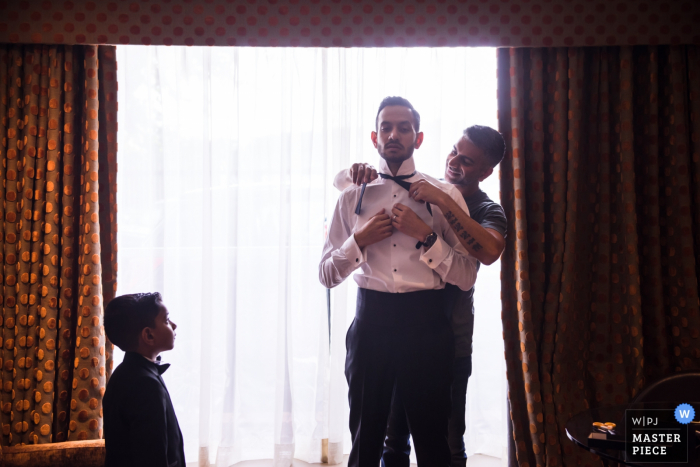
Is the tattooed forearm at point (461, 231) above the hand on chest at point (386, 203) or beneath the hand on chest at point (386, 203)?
beneath

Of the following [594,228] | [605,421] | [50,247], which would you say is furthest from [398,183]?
[50,247]

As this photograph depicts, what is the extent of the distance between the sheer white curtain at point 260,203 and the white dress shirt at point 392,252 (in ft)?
2.43

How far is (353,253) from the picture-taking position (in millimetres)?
1588

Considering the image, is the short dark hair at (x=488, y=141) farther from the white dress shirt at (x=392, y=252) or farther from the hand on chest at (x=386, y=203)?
the hand on chest at (x=386, y=203)

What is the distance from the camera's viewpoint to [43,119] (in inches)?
91.0

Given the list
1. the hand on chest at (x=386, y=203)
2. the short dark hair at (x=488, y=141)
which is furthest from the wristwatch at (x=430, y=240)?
the short dark hair at (x=488, y=141)

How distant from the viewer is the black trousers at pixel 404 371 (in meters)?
1.51

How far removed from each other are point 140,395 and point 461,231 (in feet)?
3.61

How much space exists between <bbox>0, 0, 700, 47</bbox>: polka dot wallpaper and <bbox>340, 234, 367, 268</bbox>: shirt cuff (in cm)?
119

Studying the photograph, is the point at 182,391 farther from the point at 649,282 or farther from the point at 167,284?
the point at 649,282

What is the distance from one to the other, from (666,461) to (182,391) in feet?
6.88

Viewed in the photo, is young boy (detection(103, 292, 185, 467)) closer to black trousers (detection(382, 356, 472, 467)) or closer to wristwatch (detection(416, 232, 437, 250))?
black trousers (detection(382, 356, 472, 467))

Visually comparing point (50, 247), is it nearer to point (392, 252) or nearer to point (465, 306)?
point (392, 252)

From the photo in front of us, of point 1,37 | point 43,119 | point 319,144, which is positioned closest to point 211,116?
point 319,144
